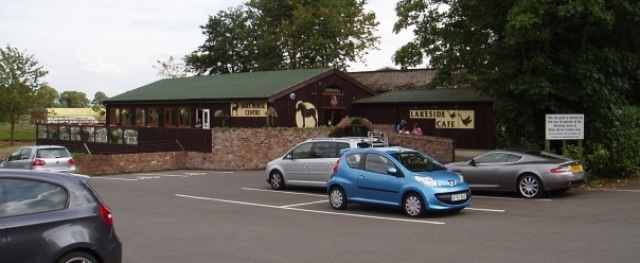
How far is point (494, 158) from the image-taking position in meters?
17.1

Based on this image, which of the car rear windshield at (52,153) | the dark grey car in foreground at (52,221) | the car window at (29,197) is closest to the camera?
the dark grey car in foreground at (52,221)

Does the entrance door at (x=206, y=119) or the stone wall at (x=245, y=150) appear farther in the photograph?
the entrance door at (x=206, y=119)

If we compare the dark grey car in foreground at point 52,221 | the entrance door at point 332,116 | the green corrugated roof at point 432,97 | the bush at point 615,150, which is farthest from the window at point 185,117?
the dark grey car in foreground at point 52,221

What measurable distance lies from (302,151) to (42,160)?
10.1 meters

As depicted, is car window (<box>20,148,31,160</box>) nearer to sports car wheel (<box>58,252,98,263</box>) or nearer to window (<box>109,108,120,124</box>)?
sports car wheel (<box>58,252,98,263</box>)

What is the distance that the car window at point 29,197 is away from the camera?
615 cm

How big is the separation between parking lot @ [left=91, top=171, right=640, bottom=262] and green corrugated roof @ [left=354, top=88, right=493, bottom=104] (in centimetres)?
1545

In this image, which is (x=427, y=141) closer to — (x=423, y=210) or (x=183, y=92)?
(x=423, y=210)

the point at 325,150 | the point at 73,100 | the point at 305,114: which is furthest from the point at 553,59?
the point at 73,100

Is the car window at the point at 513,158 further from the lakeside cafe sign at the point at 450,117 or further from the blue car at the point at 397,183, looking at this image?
the lakeside cafe sign at the point at 450,117

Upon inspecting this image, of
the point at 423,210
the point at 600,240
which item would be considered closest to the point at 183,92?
the point at 423,210

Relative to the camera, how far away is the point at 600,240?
32.2 ft

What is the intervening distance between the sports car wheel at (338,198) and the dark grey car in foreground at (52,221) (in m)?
8.19

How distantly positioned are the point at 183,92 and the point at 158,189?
19038 mm
